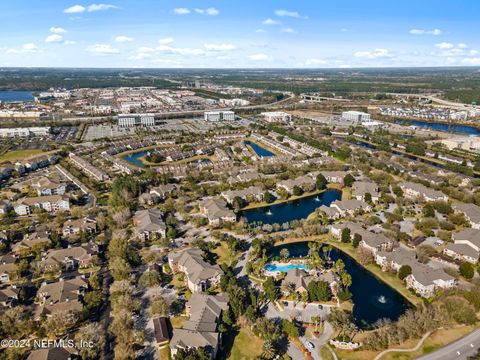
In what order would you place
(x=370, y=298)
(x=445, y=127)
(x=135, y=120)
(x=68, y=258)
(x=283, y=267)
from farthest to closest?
(x=135, y=120) < (x=445, y=127) < (x=283, y=267) < (x=68, y=258) < (x=370, y=298)

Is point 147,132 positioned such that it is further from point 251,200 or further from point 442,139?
point 442,139

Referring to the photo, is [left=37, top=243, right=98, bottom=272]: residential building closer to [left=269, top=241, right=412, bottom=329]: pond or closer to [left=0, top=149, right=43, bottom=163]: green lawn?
[left=269, top=241, right=412, bottom=329]: pond

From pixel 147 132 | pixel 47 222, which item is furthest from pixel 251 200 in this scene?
pixel 147 132

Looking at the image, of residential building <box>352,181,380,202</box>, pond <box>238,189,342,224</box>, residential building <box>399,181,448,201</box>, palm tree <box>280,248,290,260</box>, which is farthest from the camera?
residential building <box>352,181,380,202</box>

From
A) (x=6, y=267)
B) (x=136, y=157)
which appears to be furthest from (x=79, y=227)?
(x=136, y=157)

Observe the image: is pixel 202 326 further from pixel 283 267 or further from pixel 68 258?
pixel 68 258

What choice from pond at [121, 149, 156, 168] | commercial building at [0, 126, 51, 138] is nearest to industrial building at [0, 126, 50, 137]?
commercial building at [0, 126, 51, 138]
